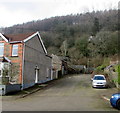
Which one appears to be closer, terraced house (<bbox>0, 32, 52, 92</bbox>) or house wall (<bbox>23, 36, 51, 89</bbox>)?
terraced house (<bbox>0, 32, 52, 92</bbox>)

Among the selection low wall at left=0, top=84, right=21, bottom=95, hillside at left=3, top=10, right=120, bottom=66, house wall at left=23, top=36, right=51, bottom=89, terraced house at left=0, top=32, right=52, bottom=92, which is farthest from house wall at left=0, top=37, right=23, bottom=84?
hillside at left=3, top=10, right=120, bottom=66

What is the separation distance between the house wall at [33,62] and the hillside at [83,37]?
16.5 m

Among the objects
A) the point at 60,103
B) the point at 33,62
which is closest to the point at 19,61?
the point at 33,62

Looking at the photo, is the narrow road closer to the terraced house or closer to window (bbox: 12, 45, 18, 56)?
the terraced house

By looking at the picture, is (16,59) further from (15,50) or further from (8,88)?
(8,88)

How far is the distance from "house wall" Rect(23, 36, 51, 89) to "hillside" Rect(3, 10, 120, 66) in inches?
650

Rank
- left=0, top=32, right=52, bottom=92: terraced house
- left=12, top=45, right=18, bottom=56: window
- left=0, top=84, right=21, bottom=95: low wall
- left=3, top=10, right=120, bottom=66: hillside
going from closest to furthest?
left=0, top=84, right=21, bottom=95: low wall → left=0, top=32, right=52, bottom=92: terraced house → left=12, top=45, right=18, bottom=56: window → left=3, top=10, right=120, bottom=66: hillside

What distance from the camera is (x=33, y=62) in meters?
27.3

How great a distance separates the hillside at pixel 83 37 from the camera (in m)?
55.6

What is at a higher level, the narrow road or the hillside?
the hillside

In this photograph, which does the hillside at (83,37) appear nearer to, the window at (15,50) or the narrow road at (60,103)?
the window at (15,50)

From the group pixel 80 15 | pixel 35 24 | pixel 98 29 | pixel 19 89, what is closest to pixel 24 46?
pixel 19 89

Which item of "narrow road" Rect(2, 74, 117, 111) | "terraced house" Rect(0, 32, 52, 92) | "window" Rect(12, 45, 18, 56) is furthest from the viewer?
"window" Rect(12, 45, 18, 56)

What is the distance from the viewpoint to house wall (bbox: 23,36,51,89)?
24.8 m
